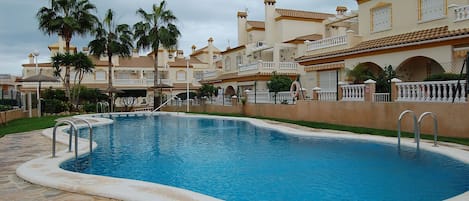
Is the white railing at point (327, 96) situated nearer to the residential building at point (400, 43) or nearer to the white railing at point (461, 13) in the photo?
the residential building at point (400, 43)

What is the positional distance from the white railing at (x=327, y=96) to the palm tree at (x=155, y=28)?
65.6 feet

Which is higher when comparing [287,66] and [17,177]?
[287,66]

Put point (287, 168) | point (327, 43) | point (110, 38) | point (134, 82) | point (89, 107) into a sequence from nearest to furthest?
point (287, 168) < point (327, 43) < point (89, 107) < point (110, 38) < point (134, 82)

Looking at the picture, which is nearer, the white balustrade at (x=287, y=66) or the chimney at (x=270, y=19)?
the white balustrade at (x=287, y=66)

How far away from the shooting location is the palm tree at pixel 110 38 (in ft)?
122

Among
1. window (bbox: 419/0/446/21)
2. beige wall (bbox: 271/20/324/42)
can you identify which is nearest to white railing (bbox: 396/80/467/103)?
window (bbox: 419/0/446/21)

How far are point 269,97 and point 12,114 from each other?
17118 mm

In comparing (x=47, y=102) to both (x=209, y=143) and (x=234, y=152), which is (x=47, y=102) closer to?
(x=209, y=143)

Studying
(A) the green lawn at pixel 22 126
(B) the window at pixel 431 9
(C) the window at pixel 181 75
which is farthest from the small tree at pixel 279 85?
(C) the window at pixel 181 75

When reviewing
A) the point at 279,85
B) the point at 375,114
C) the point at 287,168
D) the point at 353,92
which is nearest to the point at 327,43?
the point at 279,85

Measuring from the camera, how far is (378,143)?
1317 cm

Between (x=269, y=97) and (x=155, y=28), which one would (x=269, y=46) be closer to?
(x=269, y=97)

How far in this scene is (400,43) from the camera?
18.6 metres

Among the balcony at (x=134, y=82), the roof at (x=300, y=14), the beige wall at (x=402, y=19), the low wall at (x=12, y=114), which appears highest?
the roof at (x=300, y=14)
